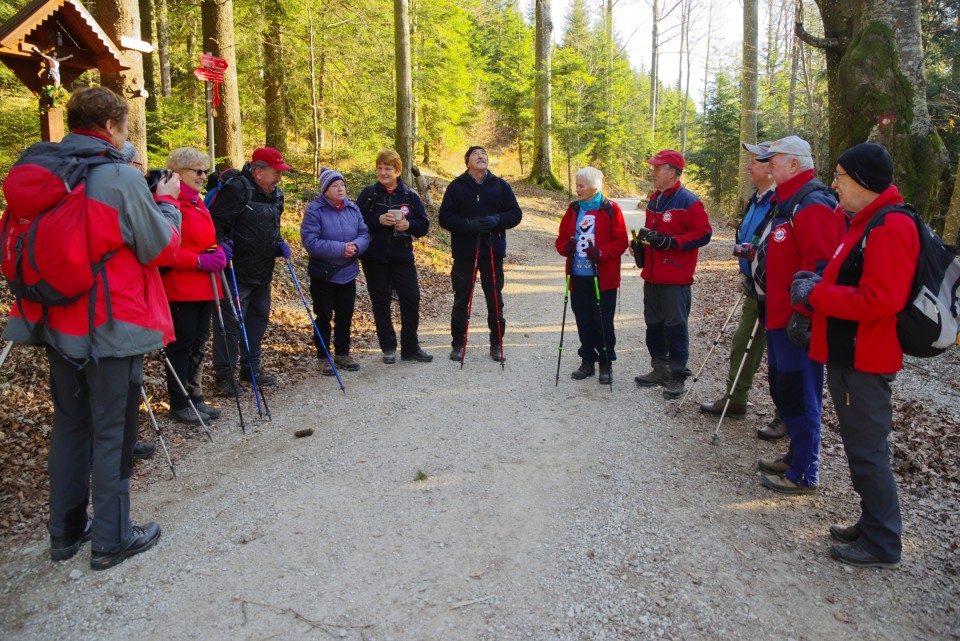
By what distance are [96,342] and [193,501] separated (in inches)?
56.2

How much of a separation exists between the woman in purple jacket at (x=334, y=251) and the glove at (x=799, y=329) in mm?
4395

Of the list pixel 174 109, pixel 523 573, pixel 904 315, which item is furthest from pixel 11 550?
pixel 174 109

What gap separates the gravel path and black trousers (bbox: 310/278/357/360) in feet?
4.46

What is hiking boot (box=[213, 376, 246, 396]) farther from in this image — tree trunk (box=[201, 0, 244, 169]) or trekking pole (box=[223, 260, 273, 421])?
tree trunk (box=[201, 0, 244, 169])

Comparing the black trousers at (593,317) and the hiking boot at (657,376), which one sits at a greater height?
the black trousers at (593,317)

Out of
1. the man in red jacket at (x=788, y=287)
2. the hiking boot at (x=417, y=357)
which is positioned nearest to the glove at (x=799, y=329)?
the man in red jacket at (x=788, y=287)

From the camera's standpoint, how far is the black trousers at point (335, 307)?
22.2 ft

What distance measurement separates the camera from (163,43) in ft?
48.0

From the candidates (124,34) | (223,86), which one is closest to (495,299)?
(124,34)

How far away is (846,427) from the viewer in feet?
11.4

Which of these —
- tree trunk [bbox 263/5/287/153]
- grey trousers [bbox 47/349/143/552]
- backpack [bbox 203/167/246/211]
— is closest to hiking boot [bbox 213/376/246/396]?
backpack [bbox 203/167/246/211]

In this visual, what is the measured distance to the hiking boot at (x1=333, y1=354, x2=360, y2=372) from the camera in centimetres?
694

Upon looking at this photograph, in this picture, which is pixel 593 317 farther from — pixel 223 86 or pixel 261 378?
pixel 223 86

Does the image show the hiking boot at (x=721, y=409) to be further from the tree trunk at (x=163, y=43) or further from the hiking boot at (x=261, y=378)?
the tree trunk at (x=163, y=43)
